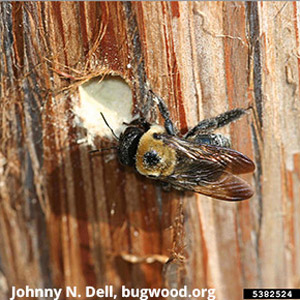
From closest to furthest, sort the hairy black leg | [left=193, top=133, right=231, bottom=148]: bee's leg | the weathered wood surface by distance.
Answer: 1. the weathered wood surface
2. the hairy black leg
3. [left=193, top=133, right=231, bottom=148]: bee's leg

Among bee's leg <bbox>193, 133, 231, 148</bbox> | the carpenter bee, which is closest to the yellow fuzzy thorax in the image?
the carpenter bee

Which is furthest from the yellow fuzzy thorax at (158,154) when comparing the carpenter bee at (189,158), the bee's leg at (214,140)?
the bee's leg at (214,140)

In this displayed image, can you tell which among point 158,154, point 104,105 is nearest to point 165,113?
point 158,154

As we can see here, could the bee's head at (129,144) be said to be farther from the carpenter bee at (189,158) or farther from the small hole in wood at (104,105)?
the small hole in wood at (104,105)

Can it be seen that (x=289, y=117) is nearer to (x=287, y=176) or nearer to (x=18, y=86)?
(x=287, y=176)

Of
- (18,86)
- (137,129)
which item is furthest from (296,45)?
(18,86)

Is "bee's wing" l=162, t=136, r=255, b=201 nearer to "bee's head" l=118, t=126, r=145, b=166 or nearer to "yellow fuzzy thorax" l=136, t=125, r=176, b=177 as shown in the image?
"yellow fuzzy thorax" l=136, t=125, r=176, b=177

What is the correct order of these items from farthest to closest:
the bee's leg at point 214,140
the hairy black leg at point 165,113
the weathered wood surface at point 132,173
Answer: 1. the bee's leg at point 214,140
2. the hairy black leg at point 165,113
3. the weathered wood surface at point 132,173
